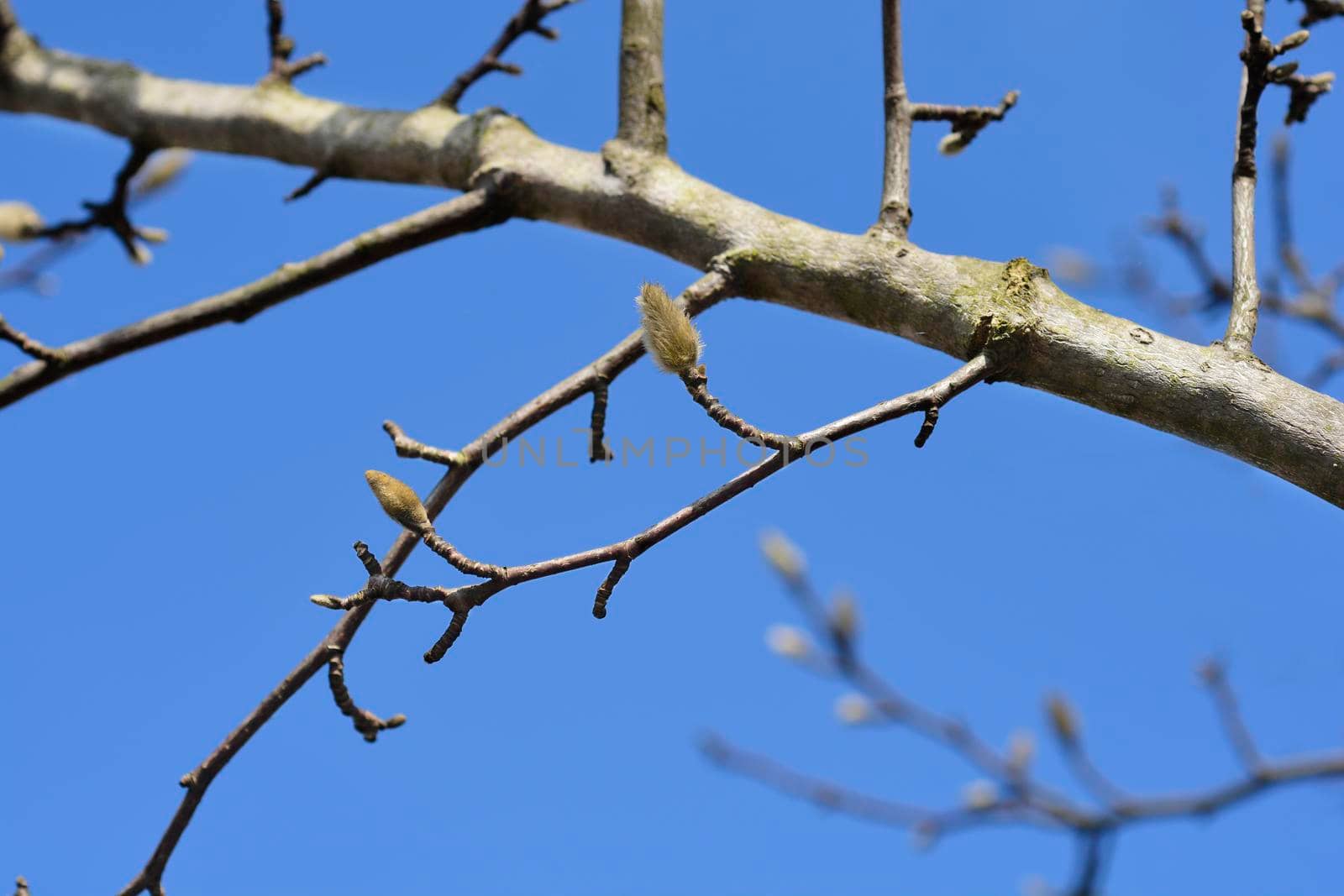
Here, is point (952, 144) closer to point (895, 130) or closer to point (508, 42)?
point (895, 130)

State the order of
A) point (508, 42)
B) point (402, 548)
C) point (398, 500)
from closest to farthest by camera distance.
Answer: point (398, 500) → point (402, 548) → point (508, 42)

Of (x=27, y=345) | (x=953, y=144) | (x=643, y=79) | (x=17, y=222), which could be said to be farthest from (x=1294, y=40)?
(x=17, y=222)

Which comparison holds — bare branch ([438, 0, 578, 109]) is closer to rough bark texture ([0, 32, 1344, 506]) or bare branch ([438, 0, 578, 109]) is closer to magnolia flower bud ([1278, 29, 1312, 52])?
rough bark texture ([0, 32, 1344, 506])

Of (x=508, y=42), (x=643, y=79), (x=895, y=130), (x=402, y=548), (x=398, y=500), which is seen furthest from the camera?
(x=508, y=42)

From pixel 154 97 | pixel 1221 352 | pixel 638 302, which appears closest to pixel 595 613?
pixel 638 302

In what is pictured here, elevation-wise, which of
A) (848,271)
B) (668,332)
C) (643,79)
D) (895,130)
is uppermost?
(643,79)

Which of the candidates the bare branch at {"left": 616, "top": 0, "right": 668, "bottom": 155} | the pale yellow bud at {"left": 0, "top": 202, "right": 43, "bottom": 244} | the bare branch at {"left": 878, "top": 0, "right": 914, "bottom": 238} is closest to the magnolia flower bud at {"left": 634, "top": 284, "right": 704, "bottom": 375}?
the bare branch at {"left": 878, "top": 0, "right": 914, "bottom": 238}

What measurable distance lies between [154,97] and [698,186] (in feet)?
6.16

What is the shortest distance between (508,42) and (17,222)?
144 cm

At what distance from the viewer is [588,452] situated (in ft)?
7.09

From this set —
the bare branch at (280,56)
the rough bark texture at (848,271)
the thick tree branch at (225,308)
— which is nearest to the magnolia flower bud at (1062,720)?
the rough bark texture at (848,271)

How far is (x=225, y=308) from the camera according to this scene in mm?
2297

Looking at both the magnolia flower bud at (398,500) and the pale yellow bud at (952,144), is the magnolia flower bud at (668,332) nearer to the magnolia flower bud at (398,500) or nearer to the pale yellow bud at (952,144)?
the magnolia flower bud at (398,500)

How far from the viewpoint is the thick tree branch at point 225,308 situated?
2.26 metres
